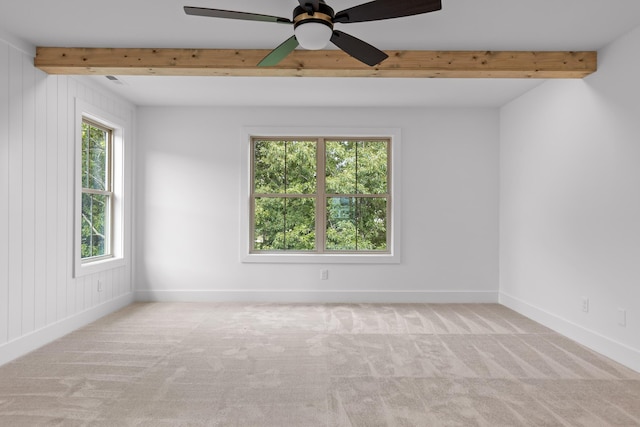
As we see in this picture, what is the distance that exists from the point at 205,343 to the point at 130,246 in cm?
229

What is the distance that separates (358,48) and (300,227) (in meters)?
3.33

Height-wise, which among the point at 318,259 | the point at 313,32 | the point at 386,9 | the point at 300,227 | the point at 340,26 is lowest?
the point at 318,259

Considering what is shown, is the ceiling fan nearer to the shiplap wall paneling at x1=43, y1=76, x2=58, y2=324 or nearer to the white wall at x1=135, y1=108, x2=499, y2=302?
the shiplap wall paneling at x1=43, y1=76, x2=58, y2=324

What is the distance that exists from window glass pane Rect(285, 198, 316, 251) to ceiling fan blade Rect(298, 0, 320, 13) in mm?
3611

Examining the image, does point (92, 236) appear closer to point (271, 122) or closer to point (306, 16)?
point (271, 122)

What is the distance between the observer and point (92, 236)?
476cm

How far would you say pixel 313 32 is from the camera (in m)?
2.32

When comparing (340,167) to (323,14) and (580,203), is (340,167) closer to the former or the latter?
(580,203)

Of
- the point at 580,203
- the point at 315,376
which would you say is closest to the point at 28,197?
the point at 315,376

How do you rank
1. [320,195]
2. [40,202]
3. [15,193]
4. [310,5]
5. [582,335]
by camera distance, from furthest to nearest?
[320,195]
[582,335]
[40,202]
[15,193]
[310,5]

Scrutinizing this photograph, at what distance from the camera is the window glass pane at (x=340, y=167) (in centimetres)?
577

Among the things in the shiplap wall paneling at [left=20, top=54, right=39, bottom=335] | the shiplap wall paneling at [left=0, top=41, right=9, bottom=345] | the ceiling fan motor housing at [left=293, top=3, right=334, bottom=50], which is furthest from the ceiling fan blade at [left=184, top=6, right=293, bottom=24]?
the shiplap wall paneling at [left=20, top=54, right=39, bottom=335]

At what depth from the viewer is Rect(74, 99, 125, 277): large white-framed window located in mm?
4289

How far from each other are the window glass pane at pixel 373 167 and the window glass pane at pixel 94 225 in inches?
125
